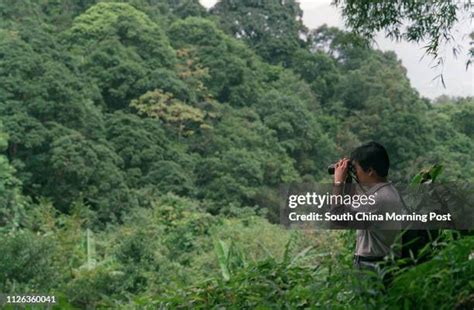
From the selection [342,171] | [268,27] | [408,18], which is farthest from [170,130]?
[342,171]

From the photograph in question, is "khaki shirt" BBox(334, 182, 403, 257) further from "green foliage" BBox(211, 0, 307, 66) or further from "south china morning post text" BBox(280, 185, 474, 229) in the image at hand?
"green foliage" BBox(211, 0, 307, 66)

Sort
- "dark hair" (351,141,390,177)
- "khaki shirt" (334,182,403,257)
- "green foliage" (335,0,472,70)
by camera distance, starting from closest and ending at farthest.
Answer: "khaki shirt" (334,182,403,257) → "dark hair" (351,141,390,177) → "green foliage" (335,0,472,70)

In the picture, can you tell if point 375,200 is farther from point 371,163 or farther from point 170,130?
point 170,130

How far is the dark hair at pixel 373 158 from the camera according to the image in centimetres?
215

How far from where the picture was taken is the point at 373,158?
7.05 feet

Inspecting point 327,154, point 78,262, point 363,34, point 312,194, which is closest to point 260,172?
point 327,154

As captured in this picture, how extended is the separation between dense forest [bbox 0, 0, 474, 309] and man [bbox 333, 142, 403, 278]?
686cm

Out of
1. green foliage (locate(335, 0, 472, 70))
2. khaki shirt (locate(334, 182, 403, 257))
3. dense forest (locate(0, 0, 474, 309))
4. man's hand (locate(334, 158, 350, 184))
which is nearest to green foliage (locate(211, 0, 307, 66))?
dense forest (locate(0, 0, 474, 309))

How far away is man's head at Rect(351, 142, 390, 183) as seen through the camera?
7.06 feet

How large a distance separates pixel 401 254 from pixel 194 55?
68.6 feet

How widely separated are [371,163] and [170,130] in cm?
1768

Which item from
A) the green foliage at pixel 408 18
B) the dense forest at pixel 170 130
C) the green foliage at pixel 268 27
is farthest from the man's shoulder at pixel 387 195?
the green foliage at pixel 268 27

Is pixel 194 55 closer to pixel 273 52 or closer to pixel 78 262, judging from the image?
pixel 273 52

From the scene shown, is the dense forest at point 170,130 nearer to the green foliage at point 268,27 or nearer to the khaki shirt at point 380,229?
the green foliage at point 268,27
